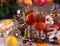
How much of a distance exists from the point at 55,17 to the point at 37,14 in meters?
0.15

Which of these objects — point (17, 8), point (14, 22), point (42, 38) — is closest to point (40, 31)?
point (42, 38)

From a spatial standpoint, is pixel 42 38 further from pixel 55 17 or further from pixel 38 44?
pixel 55 17

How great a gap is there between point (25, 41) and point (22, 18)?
8.0 inches

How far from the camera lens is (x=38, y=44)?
1.07 m

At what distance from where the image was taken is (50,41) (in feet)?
3.57

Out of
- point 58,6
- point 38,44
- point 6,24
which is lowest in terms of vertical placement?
point 38,44

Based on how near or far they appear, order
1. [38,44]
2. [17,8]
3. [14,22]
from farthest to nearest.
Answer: [17,8] < [14,22] < [38,44]

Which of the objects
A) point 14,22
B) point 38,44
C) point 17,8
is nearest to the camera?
point 38,44

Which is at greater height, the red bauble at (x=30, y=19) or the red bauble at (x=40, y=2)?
the red bauble at (x=40, y=2)

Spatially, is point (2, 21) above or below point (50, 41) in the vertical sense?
above

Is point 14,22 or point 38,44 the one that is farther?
point 14,22

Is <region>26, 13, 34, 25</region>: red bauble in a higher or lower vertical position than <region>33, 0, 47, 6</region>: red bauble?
lower

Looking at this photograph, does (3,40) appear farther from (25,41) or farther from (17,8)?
(17,8)

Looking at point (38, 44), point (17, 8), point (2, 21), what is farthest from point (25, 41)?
point (17, 8)
